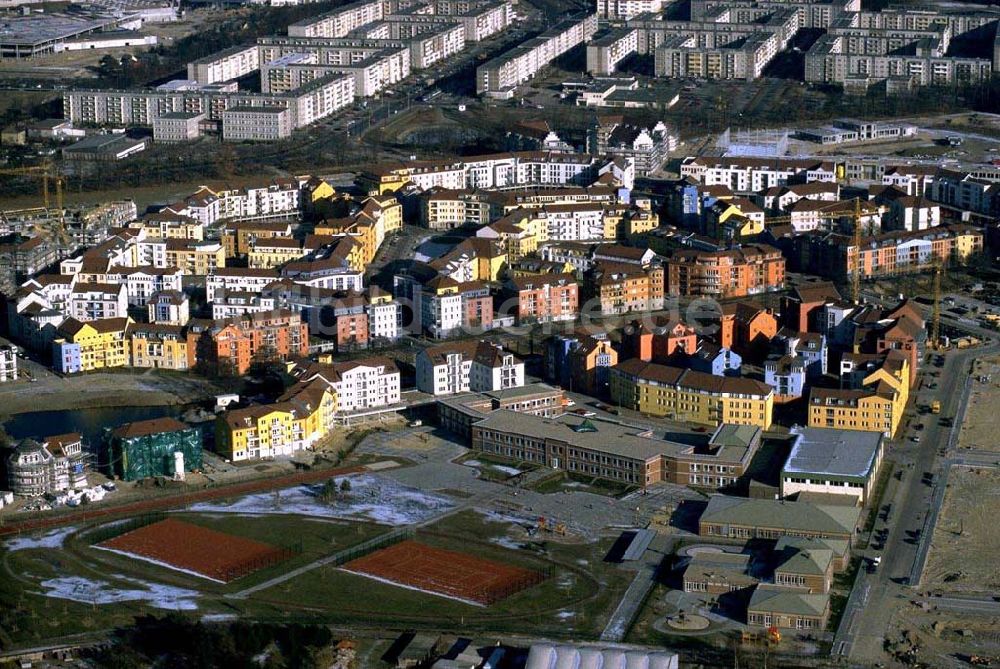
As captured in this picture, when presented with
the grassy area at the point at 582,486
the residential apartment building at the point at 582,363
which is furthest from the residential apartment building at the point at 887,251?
the grassy area at the point at 582,486

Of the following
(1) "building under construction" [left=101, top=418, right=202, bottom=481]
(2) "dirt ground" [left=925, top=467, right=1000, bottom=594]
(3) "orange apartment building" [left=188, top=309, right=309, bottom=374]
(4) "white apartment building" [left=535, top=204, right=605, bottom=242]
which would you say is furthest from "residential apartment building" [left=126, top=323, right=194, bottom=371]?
(2) "dirt ground" [left=925, top=467, right=1000, bottom=594]

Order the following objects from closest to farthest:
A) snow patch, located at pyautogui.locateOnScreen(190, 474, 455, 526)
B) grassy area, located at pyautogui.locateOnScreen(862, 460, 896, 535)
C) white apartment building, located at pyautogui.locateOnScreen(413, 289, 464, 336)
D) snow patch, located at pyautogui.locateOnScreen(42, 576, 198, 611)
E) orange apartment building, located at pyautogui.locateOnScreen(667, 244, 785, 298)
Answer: snow patch, located at pyautogui.locateOnScreen(42, 576, 198, 611), grassy area, located at pyautogui.locateOnScreen(862, 460, 896, 535), snow patch, located at pyautogui.locateOnScreen(190, 474, 455, 526), white apartment building, located at pyautogui.locateOnScreen(413, 289, 464, 336), orange apartment building, located at pyautogui.locateOnScreen(667, 244, 785, 298)

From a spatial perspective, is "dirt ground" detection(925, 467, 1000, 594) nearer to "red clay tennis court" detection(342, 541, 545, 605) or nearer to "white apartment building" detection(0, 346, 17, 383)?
"red clay tennis court" detection(342, 541, 545, 605)

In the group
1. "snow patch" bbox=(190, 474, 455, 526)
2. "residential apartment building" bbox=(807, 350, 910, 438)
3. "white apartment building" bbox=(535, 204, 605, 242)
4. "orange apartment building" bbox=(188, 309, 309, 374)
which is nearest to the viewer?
"snow patch" bbox=(190, 474, 455, 526)

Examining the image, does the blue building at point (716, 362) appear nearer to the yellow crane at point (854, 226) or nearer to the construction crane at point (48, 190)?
the yellow crane at point (854, 226)

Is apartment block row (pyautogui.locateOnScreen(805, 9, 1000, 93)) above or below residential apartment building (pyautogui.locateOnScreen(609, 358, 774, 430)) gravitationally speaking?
above

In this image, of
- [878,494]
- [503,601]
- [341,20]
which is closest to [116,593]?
[503,601]

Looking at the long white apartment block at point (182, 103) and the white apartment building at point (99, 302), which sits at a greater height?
the long white apartment block at point (182, 103)
